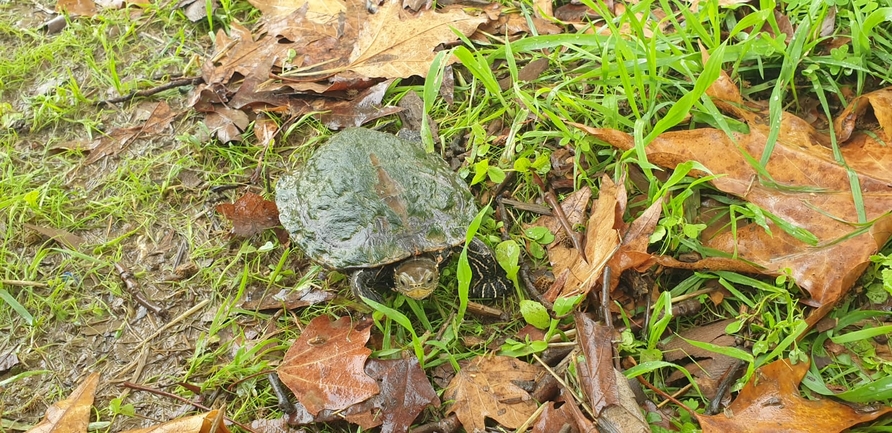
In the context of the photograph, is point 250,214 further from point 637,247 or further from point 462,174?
point 637,247

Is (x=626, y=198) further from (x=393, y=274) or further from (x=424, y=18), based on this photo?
(x=424, y=18)

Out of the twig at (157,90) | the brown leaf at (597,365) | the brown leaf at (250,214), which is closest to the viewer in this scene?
the brown leaf at (597,365)

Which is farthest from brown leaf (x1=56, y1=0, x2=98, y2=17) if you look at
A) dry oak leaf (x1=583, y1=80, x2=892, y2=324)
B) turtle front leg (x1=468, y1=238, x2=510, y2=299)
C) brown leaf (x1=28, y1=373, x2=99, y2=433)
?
dry oak leaf (x1=583, y1=80, x2=892, y2=324)

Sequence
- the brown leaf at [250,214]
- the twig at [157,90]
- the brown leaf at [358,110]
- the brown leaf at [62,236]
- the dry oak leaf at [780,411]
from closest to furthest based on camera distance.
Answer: the dry oak leaf at [780,411] < the brown leaf at [250,214] < the brown leaf at [62,236] < the brown leaf at [358,110] < the twig at [157,90]

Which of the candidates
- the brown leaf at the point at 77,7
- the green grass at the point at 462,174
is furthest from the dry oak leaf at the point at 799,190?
the brown leaf at the point at 77,7

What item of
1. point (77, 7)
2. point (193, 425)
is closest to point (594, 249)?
point (193, 425)

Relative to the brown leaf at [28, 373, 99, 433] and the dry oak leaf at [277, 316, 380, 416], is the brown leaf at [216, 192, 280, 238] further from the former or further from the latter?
the brown leaf at [28, 373, 99, 433]

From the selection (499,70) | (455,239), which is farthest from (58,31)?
(455,239)

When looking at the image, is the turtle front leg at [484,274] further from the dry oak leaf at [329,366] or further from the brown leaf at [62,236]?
the brown leaf at [62,236]
